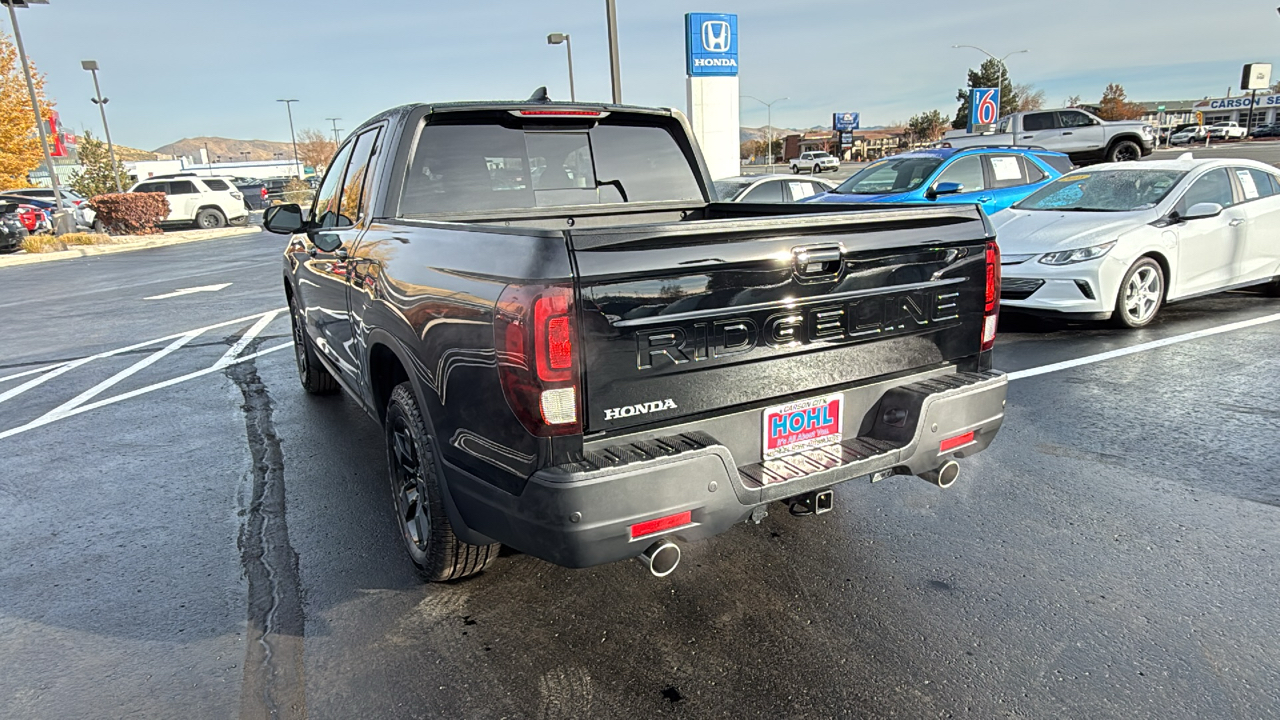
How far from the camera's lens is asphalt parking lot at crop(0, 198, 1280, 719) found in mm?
2641

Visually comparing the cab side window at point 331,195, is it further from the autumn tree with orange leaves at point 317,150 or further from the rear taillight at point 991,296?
the autumn tree with orange leaves at point 317,150

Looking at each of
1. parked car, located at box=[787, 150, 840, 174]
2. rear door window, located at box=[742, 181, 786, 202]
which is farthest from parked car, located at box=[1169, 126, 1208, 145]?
rear door window, located at box=[742, 181, 786, 202]

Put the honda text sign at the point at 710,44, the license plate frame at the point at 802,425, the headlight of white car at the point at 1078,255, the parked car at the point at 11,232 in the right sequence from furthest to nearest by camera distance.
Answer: the parked car at the point at 11,232 → the honda text sign at the point at 710,44 → the headlight of white car at the point at 1078,255 → the license plate frame at the point at 802,425

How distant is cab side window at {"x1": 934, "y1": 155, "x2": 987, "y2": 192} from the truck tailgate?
928cm

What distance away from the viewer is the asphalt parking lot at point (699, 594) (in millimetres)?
2641

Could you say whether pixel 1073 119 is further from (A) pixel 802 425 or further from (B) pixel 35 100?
(B) pixel 35 100

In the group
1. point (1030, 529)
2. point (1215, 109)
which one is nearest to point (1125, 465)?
point (1030, 529)

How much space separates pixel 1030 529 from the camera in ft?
12.0

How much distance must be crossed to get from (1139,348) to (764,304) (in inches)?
219

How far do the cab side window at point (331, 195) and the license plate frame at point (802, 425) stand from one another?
280 cm

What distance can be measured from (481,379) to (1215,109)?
135809mm

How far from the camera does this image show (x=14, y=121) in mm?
29547

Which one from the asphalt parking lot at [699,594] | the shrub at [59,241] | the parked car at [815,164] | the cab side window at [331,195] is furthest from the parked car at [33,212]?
the parked car at [815,164]

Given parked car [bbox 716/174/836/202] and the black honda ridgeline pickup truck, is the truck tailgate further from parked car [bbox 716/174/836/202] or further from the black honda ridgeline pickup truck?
parked car [bbox 716/174/836/202]
